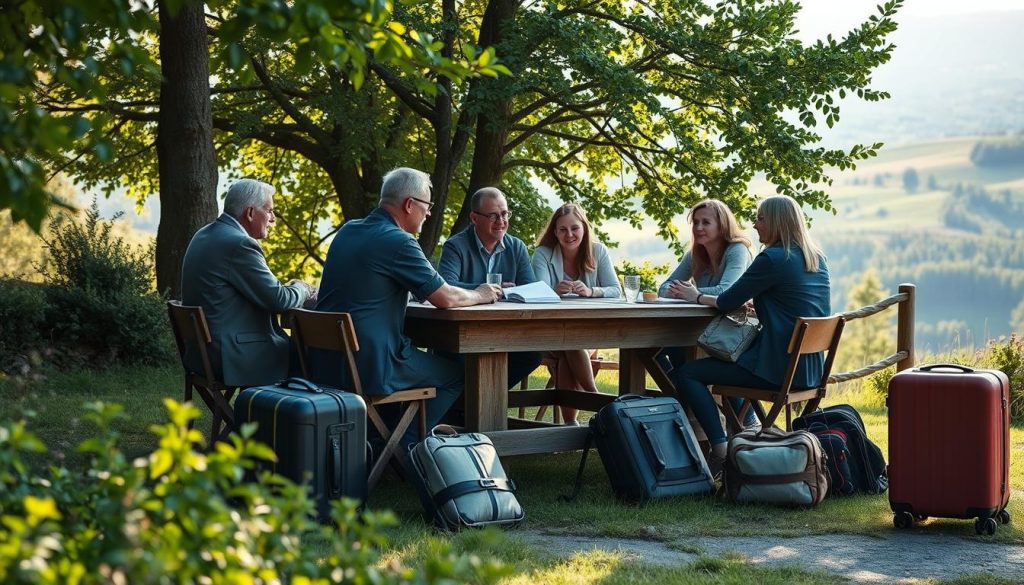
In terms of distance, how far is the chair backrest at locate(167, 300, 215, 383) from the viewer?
572cm

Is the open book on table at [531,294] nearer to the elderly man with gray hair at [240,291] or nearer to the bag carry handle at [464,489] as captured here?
the elderly man with gray hair at [240,291]

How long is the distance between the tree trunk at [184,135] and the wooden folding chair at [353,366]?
503cm

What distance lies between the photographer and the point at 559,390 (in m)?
7.02

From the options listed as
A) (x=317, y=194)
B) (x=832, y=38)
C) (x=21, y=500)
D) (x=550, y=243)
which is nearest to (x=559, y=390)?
(x=550, y=243)

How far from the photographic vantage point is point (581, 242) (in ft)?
24.3

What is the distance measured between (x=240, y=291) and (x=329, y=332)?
72 centimetres

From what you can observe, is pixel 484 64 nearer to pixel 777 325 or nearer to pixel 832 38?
pixel 777 325

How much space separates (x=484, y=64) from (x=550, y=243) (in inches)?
177

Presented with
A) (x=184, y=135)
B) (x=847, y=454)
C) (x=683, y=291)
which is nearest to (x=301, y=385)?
(x=683, y=291)

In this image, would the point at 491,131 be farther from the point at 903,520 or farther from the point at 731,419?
the point at 903,520

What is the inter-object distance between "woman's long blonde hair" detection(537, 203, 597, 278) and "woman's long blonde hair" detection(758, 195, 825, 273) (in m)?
1.53

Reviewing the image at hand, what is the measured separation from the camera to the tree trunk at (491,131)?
41.9 ft

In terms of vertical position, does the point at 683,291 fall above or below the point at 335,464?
above

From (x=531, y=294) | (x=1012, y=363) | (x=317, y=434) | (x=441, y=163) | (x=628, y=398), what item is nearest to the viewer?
(x=317, y=434)
